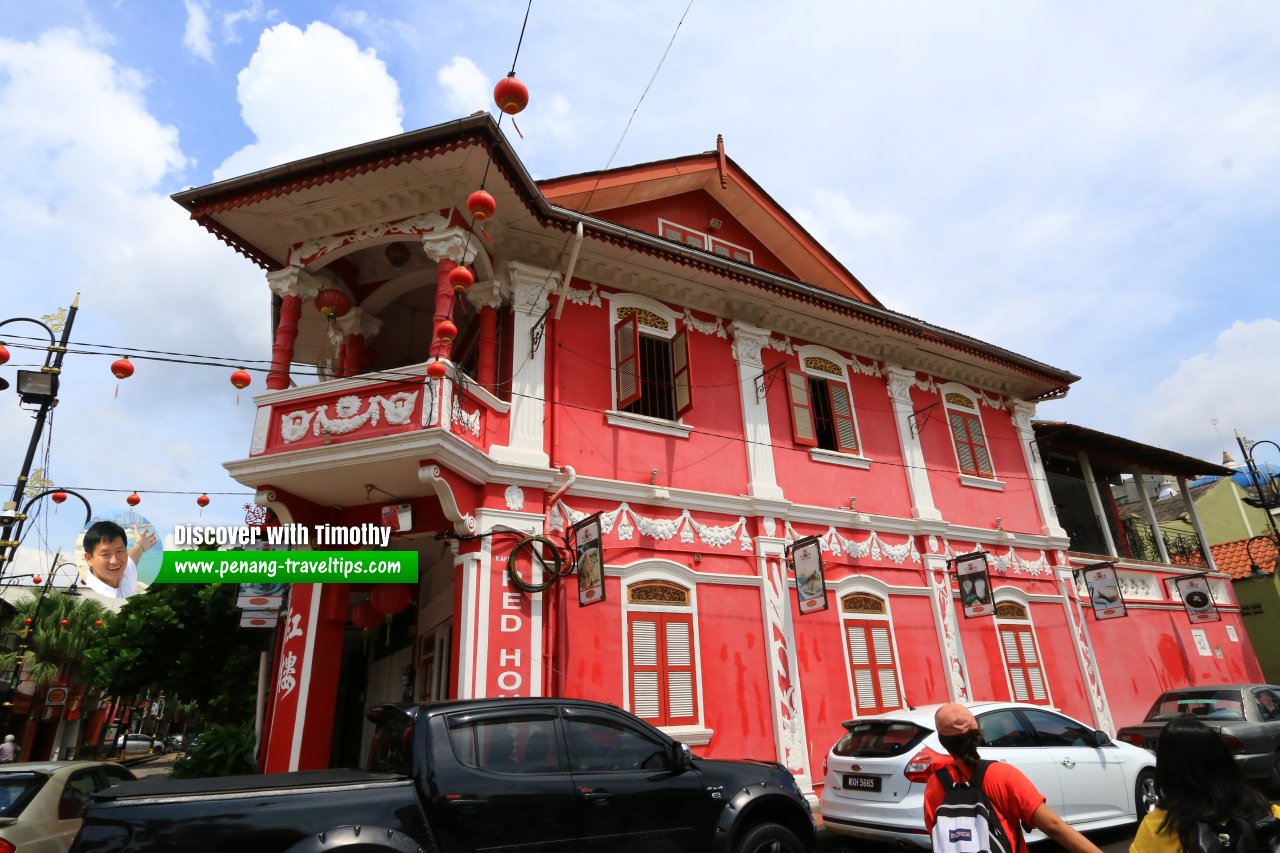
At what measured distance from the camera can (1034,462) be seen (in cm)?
1650

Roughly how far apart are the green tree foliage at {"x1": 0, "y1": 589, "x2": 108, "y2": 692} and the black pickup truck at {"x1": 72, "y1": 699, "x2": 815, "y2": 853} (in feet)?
109

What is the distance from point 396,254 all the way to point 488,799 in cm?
892

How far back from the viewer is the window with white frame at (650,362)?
11250 millimetres

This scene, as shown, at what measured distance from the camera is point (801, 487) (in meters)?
12.5

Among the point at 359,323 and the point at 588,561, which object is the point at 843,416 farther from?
the point at 359,323

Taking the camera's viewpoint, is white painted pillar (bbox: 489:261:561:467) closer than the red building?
No

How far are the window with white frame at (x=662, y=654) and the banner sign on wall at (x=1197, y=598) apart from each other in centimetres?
1438

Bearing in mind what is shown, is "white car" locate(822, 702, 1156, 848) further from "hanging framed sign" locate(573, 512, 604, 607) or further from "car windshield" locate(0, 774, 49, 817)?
"car windshield" locate(0, 774, 49, 817)

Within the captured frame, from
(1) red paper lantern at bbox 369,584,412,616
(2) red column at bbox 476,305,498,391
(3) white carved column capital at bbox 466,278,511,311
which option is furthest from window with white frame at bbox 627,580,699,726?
(3) white carved column capital at bbox 466,278,511,311

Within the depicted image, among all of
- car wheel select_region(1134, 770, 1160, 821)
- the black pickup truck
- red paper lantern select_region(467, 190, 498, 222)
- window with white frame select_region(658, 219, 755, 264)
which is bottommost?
car wheel select_region(1134, 770, 1160, 821)

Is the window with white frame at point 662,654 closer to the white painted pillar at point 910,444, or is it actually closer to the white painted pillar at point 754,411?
the white painted pillar at point 754,411

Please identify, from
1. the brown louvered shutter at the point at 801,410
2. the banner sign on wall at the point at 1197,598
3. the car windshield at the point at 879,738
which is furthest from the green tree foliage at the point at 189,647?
the banner sign on wall at the point at 1197,598

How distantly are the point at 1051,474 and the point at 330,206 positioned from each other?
62.5ft

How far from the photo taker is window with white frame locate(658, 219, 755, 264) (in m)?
13.9
